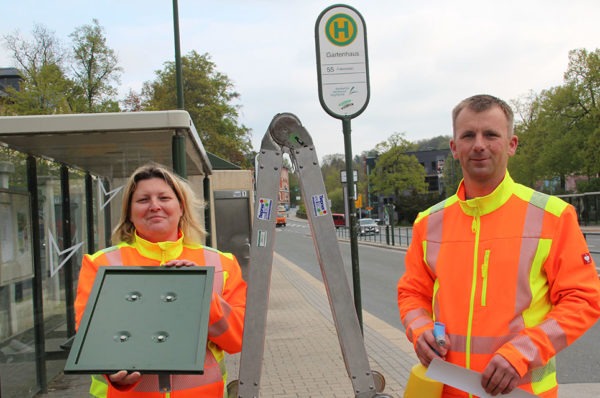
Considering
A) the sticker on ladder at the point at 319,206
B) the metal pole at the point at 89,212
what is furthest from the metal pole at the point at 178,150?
the metal pole at the point at 89,212

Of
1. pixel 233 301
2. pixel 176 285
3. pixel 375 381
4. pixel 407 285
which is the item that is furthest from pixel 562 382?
pixel 176 285

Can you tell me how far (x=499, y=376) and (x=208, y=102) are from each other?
3475 cm

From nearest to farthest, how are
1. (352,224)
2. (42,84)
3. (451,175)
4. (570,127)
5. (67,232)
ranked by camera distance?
(352,224), (67,232), (42,84), (570,127), (451,175)

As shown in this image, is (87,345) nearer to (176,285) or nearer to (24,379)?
(176,285)

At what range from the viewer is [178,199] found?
238 cm

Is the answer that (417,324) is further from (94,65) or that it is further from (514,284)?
(94,65)

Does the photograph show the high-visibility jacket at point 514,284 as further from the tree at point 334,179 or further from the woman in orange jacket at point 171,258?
the tree at point 334,179

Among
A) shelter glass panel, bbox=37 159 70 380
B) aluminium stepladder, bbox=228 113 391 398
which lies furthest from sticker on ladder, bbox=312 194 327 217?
shelter glass panel, bbox=37 159 70 380

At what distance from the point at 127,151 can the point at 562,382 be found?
474 centimetres

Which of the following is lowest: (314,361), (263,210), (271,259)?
(314,361)

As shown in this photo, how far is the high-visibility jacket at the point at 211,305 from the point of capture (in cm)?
206

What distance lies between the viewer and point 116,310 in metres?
1.92

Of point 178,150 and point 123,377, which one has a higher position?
point 178,150

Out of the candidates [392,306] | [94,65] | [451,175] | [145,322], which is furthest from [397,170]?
[145,322]
